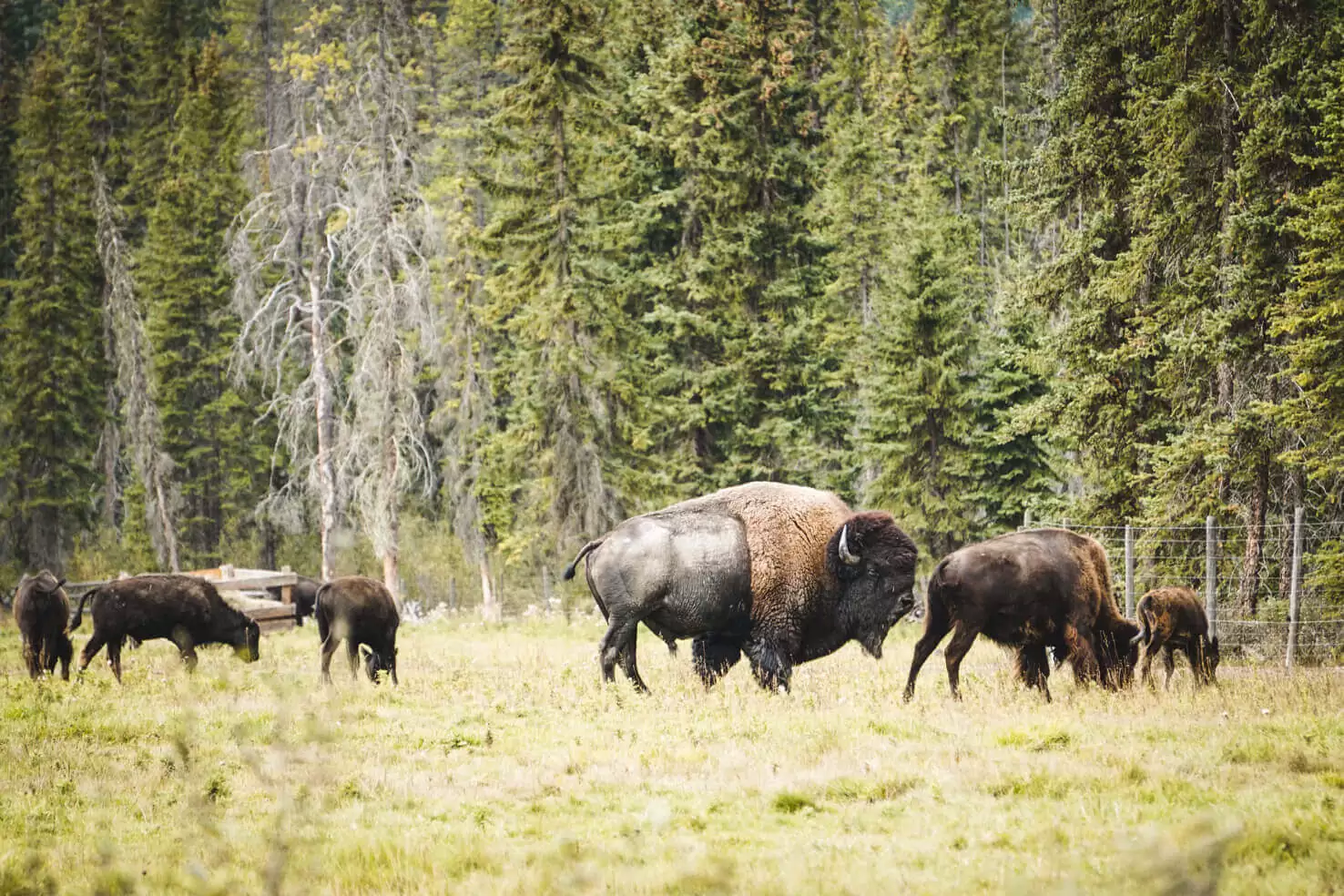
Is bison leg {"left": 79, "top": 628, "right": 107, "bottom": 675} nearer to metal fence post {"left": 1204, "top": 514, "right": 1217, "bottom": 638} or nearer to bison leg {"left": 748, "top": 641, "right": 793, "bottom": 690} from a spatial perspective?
bison leg {"left": 748, "top": 641, "right": 793, "bottom": 690}

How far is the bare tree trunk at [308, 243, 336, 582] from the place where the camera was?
29828 mm

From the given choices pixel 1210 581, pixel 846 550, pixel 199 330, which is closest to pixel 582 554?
pixel 846 550

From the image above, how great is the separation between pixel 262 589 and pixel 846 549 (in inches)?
803

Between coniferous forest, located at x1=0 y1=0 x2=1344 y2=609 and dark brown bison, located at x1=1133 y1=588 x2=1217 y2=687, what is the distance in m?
3.19

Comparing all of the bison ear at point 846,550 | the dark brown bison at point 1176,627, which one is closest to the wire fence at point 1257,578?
the dark brown bison at point 1176,627

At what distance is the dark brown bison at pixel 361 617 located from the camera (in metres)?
15.3

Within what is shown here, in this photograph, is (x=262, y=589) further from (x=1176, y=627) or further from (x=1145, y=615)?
(x=1176, y=627)

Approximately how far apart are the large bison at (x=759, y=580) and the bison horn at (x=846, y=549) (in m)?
0.01

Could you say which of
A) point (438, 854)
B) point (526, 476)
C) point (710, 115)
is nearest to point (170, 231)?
point (526, 476)

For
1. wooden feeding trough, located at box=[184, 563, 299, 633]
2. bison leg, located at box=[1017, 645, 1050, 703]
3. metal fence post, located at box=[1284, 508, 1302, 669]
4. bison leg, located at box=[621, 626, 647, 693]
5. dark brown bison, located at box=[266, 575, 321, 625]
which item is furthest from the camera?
dark brown bison, located at box=[266, 575, 321, 625]

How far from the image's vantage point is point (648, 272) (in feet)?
98.7

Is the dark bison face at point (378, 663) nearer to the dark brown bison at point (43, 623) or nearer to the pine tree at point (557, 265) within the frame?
the dark brown bison at point (43, 623)

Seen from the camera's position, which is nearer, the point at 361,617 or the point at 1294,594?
the point at 1294,594

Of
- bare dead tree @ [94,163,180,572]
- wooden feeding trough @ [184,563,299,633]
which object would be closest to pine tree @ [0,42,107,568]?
Result: bare dead tree @ [94,163,180,572]
